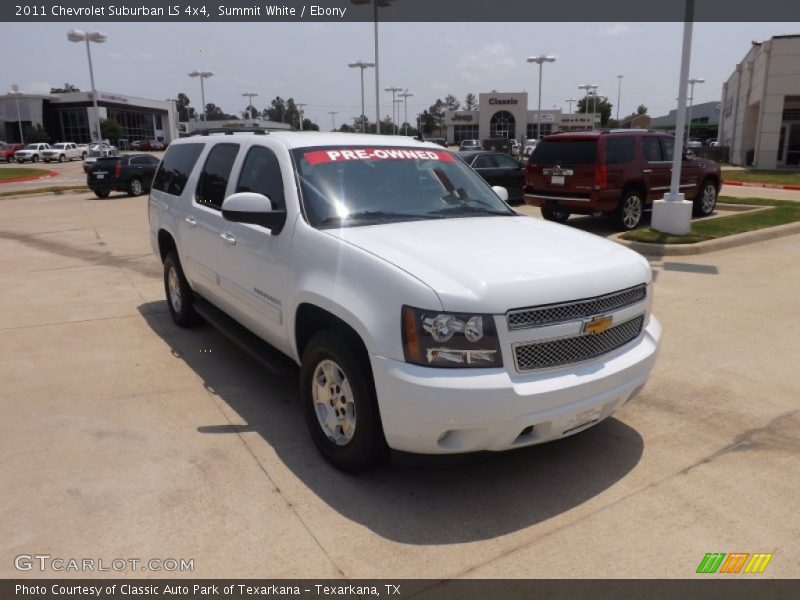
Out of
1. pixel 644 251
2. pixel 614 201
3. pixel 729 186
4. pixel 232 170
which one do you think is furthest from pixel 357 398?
pixel 729 186

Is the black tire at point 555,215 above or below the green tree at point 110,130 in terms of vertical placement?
below

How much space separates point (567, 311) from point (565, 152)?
903 cm

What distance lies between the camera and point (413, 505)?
3.41m

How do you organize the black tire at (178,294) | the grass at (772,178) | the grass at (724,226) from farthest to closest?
the grass at (772,178)
the grass at (724,226)
the black tire at (178,294)

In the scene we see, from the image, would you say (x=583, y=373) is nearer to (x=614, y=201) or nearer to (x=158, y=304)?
(x=158, y=304)

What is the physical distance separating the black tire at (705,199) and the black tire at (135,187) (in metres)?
19.0

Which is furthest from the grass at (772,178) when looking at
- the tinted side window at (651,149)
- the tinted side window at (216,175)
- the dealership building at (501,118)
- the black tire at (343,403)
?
the dealership building at (501,118)

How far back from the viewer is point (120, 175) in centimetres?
2319

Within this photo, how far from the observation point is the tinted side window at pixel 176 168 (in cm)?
606

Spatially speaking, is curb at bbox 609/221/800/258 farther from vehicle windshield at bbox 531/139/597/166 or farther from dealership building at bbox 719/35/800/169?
dealership building at bbox 719/35/800/169

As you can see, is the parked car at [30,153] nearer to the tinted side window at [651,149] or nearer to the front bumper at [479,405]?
the tinted side window at [651,149]

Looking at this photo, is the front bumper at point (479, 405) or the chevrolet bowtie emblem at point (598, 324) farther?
the chevrolet bowtie emblem at point (598, 324)

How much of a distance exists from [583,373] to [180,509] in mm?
2228
